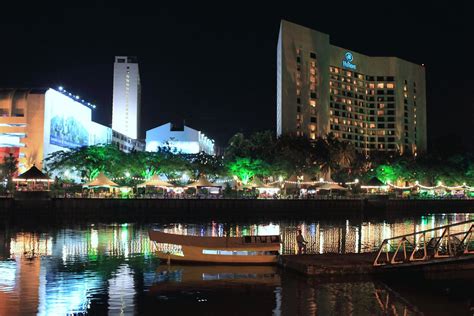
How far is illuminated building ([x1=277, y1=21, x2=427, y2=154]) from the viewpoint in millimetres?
155750

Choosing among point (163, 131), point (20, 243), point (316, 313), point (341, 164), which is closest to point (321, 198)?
point (341, 164)

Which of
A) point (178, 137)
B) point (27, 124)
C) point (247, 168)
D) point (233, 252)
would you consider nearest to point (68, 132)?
point (27, 124)

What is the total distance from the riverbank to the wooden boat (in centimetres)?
3957

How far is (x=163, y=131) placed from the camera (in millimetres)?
164875

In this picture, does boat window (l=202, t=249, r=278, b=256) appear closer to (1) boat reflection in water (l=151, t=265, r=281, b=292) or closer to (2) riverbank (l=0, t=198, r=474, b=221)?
(1) boat reflection in water (l=151, t=265, r=281, b=292)

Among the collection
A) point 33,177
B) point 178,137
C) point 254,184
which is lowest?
point 254,184

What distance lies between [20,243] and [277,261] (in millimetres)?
21365

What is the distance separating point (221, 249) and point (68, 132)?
8588cm

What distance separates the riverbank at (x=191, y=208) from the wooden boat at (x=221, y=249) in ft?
130

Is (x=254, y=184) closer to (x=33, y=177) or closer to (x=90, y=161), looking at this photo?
(x=90, y=161)

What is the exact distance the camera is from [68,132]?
4313 inches

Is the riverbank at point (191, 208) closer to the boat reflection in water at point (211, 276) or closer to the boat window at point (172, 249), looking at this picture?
the boat window at point (172, 249)

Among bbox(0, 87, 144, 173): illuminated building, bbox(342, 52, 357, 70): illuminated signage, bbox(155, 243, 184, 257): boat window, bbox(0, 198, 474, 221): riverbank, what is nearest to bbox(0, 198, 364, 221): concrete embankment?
bbox(0, 198, 474, 221): riverbank

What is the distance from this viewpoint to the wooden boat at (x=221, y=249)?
30.5 metres
